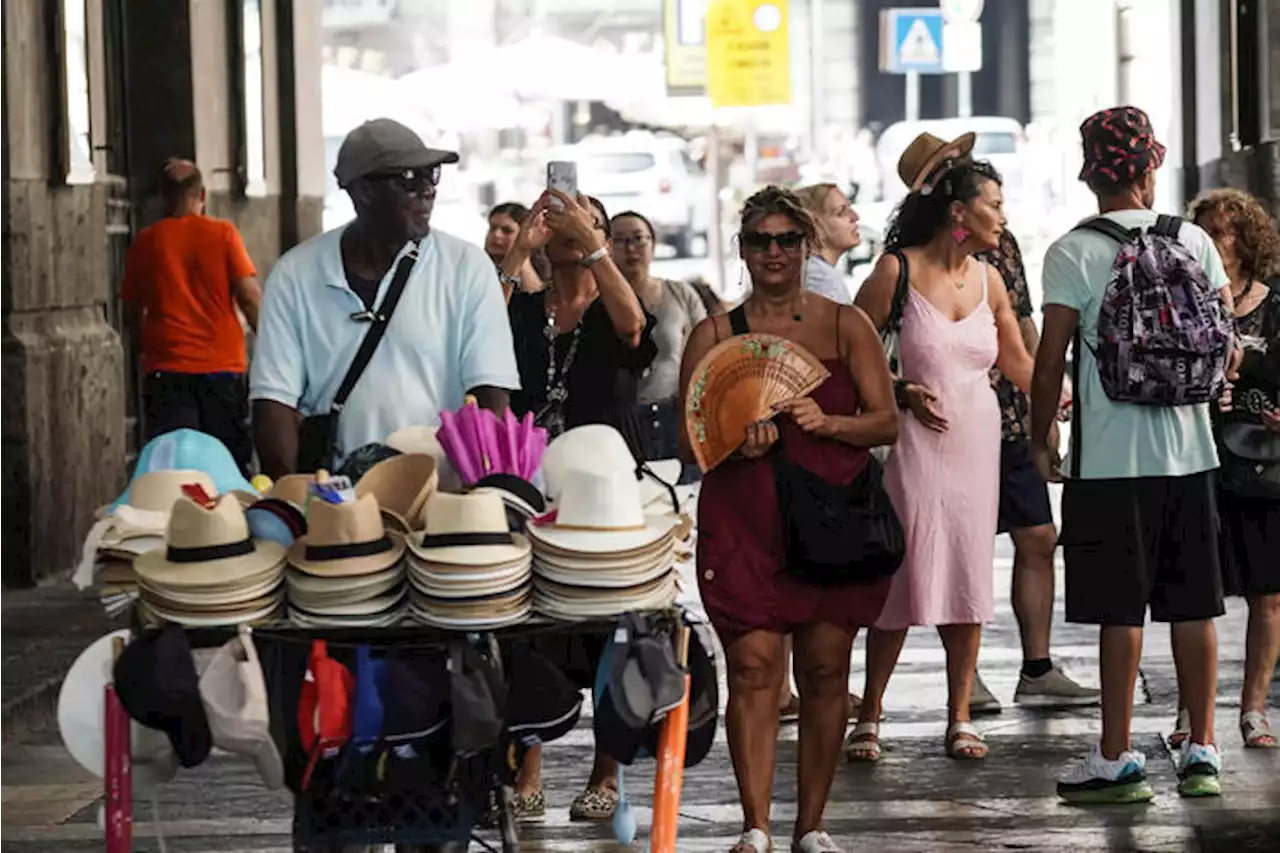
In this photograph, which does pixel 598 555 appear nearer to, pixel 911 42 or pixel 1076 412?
pixel 1076 412

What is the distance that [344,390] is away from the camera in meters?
7.23

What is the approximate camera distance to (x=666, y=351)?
36.6 ft

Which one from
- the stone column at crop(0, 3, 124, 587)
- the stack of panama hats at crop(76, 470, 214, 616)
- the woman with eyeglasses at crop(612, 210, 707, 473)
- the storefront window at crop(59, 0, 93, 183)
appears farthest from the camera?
the storefront window at crop(59, 0, 93, 183)

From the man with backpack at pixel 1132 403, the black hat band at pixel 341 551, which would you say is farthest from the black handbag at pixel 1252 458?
the black hat band at pixel 341 551

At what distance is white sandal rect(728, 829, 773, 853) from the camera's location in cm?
761

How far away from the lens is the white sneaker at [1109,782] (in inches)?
343

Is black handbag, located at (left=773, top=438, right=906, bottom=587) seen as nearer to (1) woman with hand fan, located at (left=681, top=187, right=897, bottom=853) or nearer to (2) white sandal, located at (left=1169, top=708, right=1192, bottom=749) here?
(1) woman with hand fan, located at (left=681, top=187, right=897, bottom=853)

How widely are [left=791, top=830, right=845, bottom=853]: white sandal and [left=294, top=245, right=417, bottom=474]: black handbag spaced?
161 centimetres

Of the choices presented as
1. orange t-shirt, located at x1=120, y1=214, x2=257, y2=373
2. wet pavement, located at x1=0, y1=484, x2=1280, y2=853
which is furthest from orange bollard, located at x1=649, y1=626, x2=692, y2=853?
orange t-shirt, located at x1=120, y1=214, x2=257, y2=373

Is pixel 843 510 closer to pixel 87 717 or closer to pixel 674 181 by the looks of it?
pixel 87 717

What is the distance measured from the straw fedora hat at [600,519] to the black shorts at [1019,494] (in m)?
4.27

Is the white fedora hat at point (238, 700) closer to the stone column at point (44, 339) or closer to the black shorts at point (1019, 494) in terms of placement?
the black shorts at point (1019, 494)

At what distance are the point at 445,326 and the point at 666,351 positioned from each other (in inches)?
154

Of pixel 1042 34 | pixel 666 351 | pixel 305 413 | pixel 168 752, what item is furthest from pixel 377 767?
pixel 1042 34
